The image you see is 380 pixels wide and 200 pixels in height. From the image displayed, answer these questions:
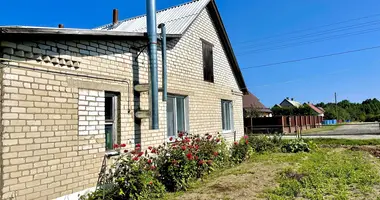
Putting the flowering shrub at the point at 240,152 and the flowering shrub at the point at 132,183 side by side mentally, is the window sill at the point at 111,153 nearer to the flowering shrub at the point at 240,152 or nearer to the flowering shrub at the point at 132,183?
the flowering shrub at the point at 132,183

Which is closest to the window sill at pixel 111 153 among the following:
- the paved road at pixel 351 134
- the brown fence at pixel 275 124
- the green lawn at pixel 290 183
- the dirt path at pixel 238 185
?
the green lawn at pixel 290 183

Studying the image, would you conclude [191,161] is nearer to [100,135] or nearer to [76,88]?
[100,135]

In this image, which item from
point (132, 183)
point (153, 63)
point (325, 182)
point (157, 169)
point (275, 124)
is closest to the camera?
point (132, 183)

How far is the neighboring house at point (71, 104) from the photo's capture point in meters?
4.27

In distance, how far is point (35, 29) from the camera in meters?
4.40

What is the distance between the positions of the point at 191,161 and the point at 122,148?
5.35 ft

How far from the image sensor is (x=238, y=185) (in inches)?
249

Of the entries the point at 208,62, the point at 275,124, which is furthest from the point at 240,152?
the point at 275,124

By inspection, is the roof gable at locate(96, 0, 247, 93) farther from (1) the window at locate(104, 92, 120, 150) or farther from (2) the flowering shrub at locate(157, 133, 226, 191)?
(2) the flowering shrub at locate(157, 133, 226, 191)

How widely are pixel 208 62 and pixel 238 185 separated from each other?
549 centimetres

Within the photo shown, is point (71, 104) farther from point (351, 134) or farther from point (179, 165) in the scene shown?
point (351, 134)

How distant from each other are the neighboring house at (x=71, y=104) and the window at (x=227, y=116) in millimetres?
3106

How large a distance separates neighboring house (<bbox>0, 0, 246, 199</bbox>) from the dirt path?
187 centimetres

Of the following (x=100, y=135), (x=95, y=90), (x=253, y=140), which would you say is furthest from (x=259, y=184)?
(x=253, y=140)
